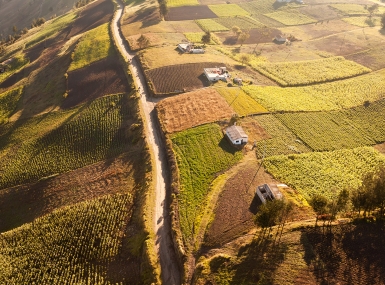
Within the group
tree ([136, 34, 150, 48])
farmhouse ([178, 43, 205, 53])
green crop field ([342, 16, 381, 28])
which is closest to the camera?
farmhouse ([178, 43, 205, 53])

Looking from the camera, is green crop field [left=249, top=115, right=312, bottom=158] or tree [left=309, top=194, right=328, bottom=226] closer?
tree [left=309, top=194, right=328, bottom=226]

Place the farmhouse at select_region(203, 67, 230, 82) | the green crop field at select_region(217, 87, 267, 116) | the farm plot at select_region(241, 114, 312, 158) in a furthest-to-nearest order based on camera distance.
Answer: the farmhouse at select_region(203, 67, 230, 82) < the green crop field at select_region(217, 87, 267, 116) < the farm plot at select_region(241, 114, 312, 158)

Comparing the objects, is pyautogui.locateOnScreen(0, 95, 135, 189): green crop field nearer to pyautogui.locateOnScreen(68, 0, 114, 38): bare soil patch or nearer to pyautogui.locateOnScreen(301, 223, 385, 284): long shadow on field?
pyautogui.locateOnScreen(301, 223, 385, 284): long shadow on field

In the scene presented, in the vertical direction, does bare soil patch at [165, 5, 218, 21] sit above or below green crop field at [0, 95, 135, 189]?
above

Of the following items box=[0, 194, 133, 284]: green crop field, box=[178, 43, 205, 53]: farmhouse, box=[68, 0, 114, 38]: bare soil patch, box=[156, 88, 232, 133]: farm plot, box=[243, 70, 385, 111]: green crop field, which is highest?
box=[68, 0, 114, 38]: bare soil patch

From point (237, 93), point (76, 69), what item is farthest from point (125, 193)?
point (76, 69)

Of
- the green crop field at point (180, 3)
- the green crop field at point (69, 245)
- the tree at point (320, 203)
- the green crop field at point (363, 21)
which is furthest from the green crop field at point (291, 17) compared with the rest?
the green crop field at point (69, 245)

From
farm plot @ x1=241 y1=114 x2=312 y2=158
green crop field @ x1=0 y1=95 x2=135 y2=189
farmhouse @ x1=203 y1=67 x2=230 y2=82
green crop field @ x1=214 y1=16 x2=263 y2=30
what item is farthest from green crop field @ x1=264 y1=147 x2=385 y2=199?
green crop field @ x1=214 y1=16 x2=263 y2=30

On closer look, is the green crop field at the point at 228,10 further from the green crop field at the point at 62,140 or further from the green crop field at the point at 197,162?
the green crop field at the point at 197,162
